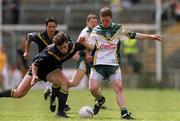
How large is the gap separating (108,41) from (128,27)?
2024 cm

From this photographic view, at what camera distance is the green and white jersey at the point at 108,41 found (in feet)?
50.3

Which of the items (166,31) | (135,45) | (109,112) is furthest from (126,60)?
(109,112)

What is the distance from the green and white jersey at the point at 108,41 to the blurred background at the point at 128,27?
17261 millimetres

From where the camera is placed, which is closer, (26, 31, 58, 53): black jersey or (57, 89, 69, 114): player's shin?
(57, 89, 69, 114): player's shin

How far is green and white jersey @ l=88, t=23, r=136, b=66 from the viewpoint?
15.3 m

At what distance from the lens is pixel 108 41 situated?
50.4ft

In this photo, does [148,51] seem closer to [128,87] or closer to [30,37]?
[128,87]

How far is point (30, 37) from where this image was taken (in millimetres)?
16359

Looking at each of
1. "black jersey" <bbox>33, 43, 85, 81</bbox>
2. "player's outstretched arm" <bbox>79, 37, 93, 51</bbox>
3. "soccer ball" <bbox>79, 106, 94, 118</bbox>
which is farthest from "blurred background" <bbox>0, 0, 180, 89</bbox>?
"soccer ball" <bbox>79, 106, 94, 118</bbox>

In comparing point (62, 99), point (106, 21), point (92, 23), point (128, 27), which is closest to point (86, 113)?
point (62, 99)

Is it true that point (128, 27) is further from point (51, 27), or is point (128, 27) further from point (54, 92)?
point (51, 27)

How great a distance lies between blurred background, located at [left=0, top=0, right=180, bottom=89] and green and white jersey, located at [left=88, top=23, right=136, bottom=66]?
17.3 m

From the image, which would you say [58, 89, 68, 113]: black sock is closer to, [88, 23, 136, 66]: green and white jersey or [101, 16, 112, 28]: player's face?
[88, 23, 136, 66]: green and white jersey

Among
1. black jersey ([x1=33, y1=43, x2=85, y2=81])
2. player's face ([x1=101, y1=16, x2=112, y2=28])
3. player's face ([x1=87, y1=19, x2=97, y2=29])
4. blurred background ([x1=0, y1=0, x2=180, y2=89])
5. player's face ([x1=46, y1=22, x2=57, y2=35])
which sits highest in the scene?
player's face ([x1=101, y1=16, x2=112, y2=28])
